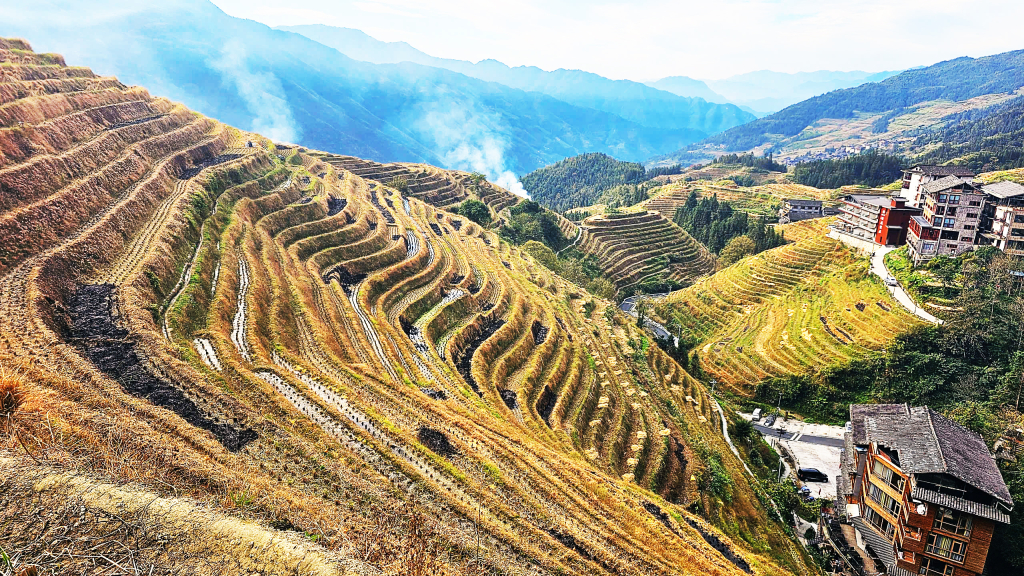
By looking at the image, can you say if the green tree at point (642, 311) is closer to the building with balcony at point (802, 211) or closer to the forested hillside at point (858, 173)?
the building with balcony at point (802, 211)

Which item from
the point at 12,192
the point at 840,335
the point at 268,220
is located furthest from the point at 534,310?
the point at 12,192

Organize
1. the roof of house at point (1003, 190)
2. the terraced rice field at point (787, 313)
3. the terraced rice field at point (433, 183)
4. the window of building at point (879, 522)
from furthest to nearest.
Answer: the terraced rice field at point (433, 183)
the roof of house at point (1003, 190)
the terraced rice field at point (787, 313)
the window of building at point (879, 522)

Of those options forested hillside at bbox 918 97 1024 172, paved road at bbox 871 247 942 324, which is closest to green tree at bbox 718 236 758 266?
paved road at bbox 871 247 942 324

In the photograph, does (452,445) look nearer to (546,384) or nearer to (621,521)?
(621,521)

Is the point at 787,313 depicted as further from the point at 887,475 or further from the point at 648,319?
the point at 887,475

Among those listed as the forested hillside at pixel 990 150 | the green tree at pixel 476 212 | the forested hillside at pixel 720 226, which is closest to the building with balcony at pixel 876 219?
the forested hillside at pixel 720 226

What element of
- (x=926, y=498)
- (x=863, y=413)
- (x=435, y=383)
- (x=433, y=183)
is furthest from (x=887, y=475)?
(x=433, y=183)

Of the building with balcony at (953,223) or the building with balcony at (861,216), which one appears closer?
the building with balcony at (953,223)
